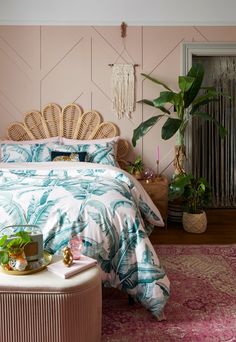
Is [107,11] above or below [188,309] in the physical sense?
above

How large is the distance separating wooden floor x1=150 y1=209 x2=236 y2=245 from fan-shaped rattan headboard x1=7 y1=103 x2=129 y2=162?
1.07 metres

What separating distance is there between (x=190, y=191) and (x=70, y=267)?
2.14 metres

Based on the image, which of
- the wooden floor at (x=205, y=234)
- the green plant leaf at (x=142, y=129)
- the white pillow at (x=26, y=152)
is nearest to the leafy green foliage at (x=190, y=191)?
the wooden floor at (x=205, y=234)

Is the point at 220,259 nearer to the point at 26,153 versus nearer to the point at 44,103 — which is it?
the point at 26,153

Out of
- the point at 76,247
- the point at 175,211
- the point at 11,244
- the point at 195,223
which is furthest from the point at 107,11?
the point at 11,244

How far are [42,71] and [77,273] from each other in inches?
119

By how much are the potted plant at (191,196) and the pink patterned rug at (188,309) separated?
70 cm

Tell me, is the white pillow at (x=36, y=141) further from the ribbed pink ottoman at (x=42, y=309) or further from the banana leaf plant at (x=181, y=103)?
the ribbed pink ottoman at (x=42, y=309)

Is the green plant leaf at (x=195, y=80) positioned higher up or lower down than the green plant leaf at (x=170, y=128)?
higher up

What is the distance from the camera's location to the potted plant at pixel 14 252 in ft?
5.02

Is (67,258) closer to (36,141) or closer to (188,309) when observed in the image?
(188,309)

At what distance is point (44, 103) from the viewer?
160 inches

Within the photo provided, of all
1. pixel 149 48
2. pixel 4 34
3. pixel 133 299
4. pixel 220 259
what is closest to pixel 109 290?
pixel 133 299

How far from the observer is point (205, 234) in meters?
3.44
